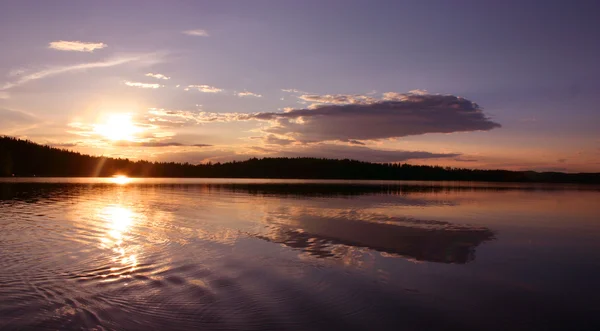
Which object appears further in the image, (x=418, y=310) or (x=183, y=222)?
(x=183, y=222)

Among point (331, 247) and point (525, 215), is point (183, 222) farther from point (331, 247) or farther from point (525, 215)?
point (525, 215)

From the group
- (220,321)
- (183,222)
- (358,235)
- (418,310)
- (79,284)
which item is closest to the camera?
(220,321)

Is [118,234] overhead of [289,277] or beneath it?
overhead

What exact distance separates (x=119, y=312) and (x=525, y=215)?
31.5 meters

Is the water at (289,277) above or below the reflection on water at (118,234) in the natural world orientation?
below

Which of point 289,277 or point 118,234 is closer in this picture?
point 289,277

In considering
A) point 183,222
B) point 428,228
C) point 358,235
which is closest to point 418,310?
point 358,235

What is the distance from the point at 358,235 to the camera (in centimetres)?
1995

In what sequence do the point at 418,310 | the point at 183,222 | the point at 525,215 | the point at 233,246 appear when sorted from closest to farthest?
the point at 418,310 → the point at 233,246 → the point at 183,222 → the point at 525,215

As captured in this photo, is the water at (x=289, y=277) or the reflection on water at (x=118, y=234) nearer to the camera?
the water at (x=289, y=277)

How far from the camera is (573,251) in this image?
17.1 meters

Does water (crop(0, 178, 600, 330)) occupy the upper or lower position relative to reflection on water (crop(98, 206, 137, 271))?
lower

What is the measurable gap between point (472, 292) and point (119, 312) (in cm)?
889

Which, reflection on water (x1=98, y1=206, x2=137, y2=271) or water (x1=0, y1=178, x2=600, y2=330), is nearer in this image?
water (x1=0, y1=178, x2=600, y2=330)
